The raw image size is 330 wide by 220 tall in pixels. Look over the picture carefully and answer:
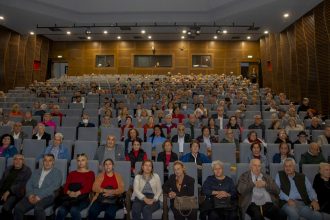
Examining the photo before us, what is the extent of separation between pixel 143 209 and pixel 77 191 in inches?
32.6

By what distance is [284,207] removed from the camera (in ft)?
12.3

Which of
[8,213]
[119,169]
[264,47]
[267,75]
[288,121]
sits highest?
[264,47]

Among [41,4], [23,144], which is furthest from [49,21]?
[23,144]

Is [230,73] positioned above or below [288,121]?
above

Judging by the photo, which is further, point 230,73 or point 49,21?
point 230,73

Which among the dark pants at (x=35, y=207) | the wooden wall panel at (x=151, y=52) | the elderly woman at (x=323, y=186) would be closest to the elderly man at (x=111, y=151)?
the dark pants at (x=35, y=207)

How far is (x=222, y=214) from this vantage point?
3.73 m

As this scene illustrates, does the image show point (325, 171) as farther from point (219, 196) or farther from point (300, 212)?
point (219, 196)

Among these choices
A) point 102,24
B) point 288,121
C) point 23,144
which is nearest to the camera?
point 23,144

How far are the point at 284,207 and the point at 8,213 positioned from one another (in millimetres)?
3224

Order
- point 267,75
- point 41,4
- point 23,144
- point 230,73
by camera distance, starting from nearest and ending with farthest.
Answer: point 23,144
point 41,4
point 267,75
point 230,73

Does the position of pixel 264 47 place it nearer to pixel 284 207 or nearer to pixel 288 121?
pixel 288 121

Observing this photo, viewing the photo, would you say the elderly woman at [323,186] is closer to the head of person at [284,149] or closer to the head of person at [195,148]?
the head of person at [284,149]

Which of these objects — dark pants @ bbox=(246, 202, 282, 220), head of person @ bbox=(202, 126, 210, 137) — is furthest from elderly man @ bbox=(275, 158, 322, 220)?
head of person @ bbox=(202, 126, 210, 137)
